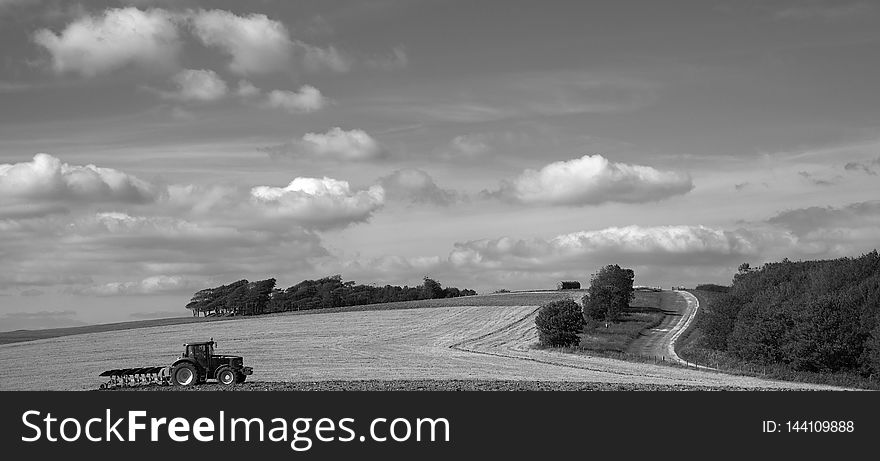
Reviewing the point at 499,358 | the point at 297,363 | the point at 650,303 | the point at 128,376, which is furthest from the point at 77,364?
the point at 650,303

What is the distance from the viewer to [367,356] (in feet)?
301

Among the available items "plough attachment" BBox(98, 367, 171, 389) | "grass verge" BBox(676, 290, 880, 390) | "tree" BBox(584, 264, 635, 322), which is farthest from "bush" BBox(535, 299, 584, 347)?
"plough attachment" BBox(98, 367, 171, 389)

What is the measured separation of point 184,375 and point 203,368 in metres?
1.47

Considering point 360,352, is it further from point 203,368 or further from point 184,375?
point 184,375

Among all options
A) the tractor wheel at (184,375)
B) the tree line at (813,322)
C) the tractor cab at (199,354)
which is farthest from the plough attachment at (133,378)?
the tree line at (813,322)

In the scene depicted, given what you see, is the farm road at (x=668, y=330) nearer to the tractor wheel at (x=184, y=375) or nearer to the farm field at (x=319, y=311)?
the farm field at (x=319, y=311)

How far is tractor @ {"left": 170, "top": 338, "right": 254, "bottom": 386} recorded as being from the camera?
197ft

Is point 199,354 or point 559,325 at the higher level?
point 559,325

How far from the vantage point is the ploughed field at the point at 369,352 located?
70.1m

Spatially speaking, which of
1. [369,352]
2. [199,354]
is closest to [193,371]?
[199,354]

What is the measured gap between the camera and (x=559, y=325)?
357 feet
